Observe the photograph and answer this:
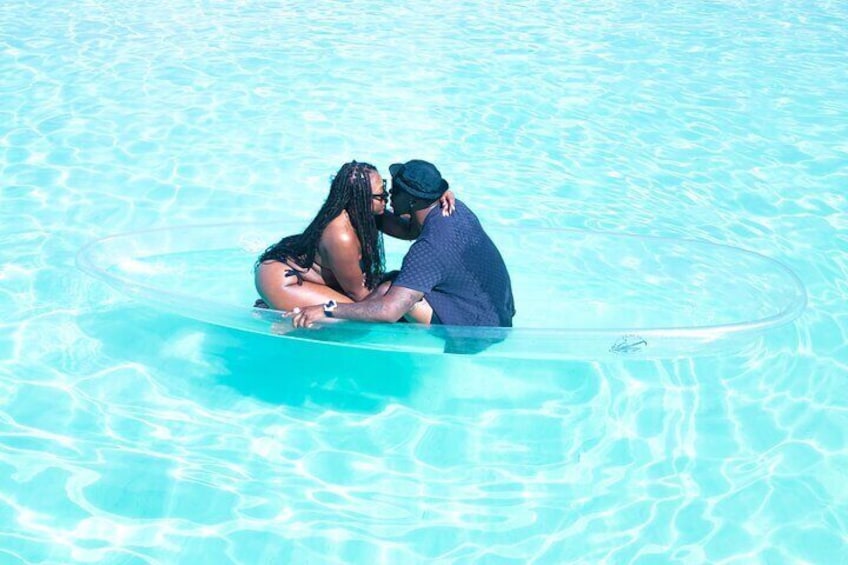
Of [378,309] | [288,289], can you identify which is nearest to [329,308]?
[378,309]

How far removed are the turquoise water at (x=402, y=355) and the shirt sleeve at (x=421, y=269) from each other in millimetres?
A: 694

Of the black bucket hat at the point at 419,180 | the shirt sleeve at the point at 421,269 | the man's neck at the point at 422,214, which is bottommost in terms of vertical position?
the shirt sleeve at the point at 421,269

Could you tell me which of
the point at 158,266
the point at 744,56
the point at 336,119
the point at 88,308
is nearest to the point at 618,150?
the point at 336,119

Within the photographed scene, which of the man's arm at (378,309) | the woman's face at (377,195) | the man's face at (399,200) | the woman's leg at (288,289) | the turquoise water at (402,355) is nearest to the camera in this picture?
the turquoise water at (402,355)

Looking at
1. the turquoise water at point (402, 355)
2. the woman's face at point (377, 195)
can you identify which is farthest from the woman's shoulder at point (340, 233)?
the turquoise water at point (402, 355)

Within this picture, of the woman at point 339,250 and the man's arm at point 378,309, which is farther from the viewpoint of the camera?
the woman at point 339,250

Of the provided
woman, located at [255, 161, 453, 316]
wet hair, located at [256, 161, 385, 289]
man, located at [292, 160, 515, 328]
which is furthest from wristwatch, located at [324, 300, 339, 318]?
wet hair, located at [256, 161, 385, 289]

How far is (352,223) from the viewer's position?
153 inches

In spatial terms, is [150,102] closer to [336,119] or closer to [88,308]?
[336,119]

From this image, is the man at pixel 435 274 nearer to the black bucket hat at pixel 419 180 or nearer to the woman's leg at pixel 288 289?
the black bucket hat at pixel 419 180

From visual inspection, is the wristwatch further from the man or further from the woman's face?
the woman's face

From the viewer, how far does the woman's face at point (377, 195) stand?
12.8 feet

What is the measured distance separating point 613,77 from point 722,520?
5798 mm

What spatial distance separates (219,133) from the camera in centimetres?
706
